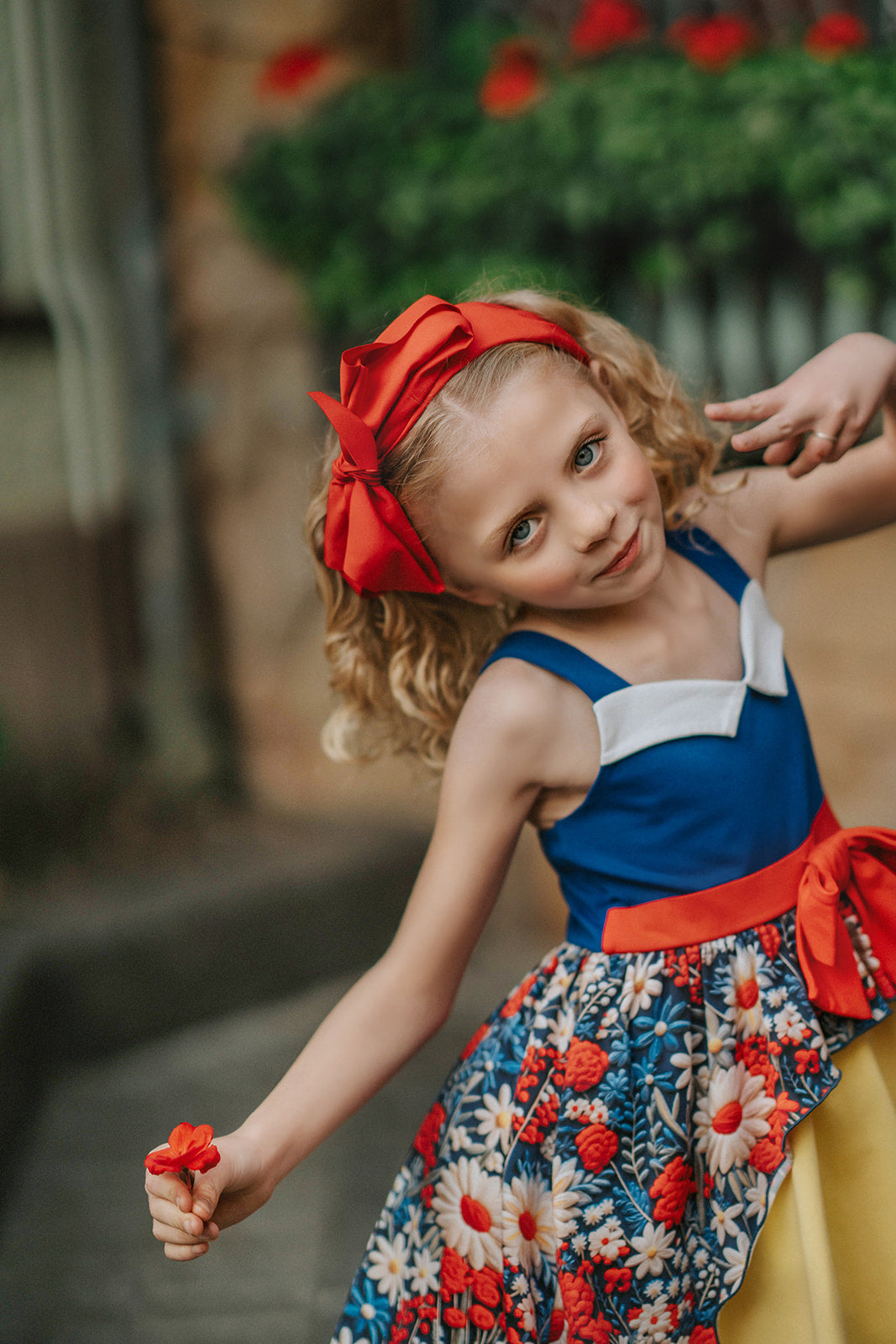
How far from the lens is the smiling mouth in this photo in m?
0.94

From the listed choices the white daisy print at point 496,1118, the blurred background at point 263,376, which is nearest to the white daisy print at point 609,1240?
the white daisy print at point 496,1118

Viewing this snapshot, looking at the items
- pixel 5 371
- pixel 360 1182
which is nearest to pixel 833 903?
pixel 360 1182

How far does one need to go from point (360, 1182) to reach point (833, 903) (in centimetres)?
122

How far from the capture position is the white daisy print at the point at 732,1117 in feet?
3.23

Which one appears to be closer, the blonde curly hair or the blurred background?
the blonde curly hair

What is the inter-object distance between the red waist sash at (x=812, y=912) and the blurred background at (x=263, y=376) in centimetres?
112

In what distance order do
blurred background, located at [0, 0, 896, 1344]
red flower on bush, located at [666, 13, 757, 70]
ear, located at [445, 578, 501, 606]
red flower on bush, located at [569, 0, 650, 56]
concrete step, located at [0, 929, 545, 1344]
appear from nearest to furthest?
ear, located at [445, 578, 501, 606]
concrete step, located at [0, 929, 545, 1344]
blurred background, located at [0, 0, 896, 1344]
red flower on bush, located at [666, 13, 757, 70]
red flower on bush, located at [569, 0, 650, 56]

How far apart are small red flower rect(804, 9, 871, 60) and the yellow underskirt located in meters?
2.23

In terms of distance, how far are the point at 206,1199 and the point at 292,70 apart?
291cm

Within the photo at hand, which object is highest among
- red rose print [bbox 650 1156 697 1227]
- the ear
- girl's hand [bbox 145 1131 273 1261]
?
the ear

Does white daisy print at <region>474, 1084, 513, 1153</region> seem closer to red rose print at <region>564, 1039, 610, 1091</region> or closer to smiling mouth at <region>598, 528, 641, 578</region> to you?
red rose print at <region>564, 1039, 610, 1091</region>

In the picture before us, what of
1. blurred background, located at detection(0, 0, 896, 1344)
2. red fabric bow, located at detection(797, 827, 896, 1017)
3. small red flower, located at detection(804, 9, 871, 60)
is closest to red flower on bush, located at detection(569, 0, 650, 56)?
blurred background, located at detection(0, 0, 896, 1344)

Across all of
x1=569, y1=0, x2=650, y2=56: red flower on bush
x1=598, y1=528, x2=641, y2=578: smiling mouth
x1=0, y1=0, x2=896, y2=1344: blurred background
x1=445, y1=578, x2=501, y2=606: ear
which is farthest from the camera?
x1=569, y1=0, x2=650, y2=56: red flower on bush

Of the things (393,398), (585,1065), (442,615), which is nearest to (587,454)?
(393,398)
